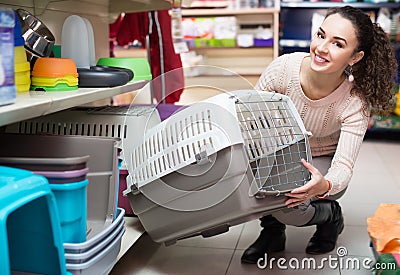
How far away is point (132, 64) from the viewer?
2127mm

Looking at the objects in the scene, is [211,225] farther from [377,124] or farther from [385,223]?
[377,124]

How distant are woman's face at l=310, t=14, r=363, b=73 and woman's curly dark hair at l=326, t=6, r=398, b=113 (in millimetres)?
35

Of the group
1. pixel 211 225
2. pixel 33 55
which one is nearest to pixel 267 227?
pixel 211 225

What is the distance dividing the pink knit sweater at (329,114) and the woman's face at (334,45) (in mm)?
127

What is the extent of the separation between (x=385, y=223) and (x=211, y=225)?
2.10 ft

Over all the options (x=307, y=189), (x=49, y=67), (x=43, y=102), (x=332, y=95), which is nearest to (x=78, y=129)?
(x=49, y=67)

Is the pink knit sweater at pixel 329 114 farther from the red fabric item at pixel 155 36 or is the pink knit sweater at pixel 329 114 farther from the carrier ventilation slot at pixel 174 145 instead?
the red fabric item at pixel 155 36

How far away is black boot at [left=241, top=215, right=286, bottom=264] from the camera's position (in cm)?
184

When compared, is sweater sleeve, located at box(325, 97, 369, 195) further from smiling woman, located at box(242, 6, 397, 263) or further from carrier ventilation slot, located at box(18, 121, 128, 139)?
carrier ventilation slot, located at box(18, 121, 128, 139)

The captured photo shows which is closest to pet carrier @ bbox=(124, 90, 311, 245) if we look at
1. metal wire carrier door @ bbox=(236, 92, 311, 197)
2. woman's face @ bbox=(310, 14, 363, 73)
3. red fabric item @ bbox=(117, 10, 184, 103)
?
metal wire carrier door @ bbox=(236, 92, 311, 197)

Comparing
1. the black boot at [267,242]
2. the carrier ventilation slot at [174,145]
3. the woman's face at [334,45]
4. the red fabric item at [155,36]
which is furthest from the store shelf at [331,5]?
the carrier ventilation slot at [174,145]

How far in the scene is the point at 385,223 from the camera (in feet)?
5.72

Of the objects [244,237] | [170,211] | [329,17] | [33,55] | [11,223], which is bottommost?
[244,237]

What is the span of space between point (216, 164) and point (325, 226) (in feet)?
2.39
